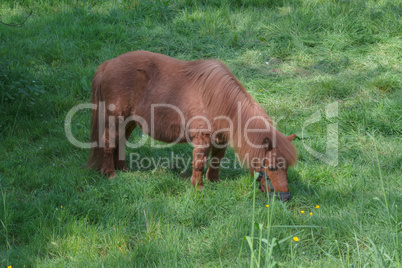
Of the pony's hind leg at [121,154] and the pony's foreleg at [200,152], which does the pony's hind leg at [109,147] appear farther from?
the pony's foreleg at [200,152]

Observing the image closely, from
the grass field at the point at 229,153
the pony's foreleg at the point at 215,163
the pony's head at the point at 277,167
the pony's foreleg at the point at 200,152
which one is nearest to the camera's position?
the grass field at the point at 229,153

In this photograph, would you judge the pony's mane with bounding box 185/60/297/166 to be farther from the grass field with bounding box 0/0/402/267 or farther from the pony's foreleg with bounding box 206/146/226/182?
the grass field with bounding box 0/0/402/267

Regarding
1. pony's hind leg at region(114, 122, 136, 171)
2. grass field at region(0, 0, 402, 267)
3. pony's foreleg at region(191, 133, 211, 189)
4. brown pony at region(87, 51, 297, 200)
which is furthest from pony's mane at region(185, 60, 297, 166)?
pony's hind leg at region(114, 122, 136, 171)

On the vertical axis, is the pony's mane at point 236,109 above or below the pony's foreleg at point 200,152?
above

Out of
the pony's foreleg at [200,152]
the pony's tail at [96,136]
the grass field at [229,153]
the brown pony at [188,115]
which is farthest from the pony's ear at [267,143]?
the pony's tail at [96,136]

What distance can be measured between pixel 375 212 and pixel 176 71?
104 inches

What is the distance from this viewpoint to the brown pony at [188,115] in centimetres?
429

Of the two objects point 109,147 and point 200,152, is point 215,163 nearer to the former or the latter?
point 200,152

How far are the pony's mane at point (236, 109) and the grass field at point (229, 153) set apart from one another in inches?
20.6

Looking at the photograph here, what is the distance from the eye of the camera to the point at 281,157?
13.8 feet

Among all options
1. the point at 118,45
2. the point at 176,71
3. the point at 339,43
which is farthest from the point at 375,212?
the point at 118,45

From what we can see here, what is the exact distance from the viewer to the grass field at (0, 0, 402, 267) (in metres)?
3.45

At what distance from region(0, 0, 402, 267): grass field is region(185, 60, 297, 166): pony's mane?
523 mm

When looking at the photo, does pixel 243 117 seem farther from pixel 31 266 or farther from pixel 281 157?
pixel 31 266
